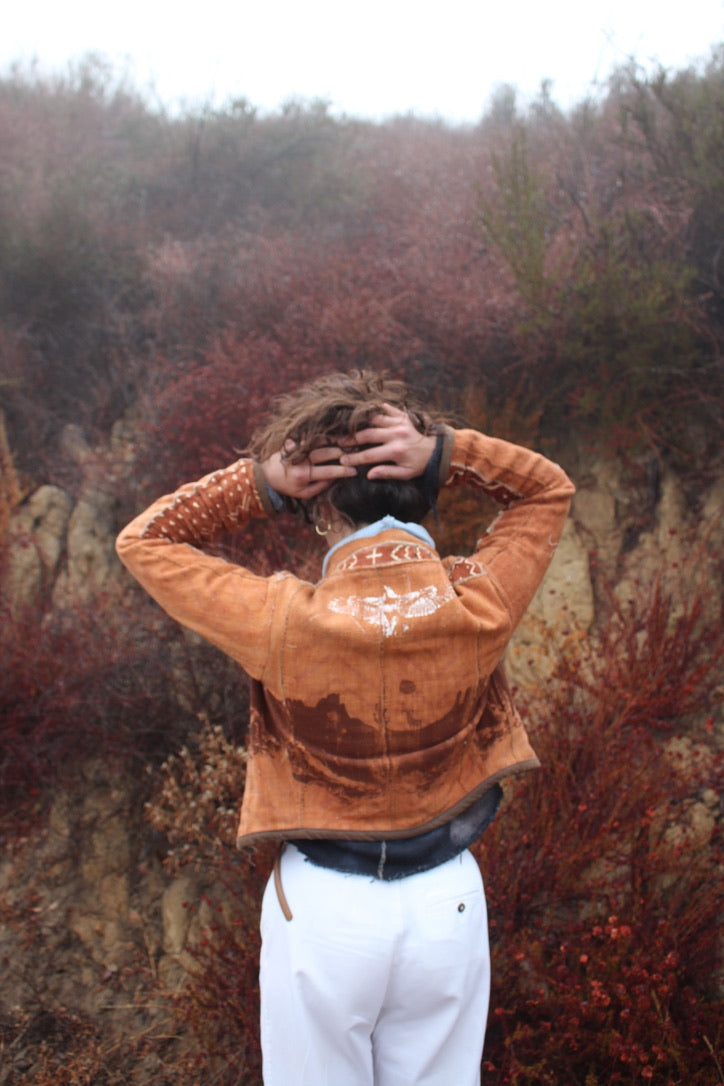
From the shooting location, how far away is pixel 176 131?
8.93m

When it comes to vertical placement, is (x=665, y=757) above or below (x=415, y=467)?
below

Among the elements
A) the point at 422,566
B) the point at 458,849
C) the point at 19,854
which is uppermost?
the point at 422,566

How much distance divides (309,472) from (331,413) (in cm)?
12

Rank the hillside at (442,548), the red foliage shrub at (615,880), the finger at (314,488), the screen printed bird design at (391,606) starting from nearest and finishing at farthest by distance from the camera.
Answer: the screen printed bird design at (391,606) → the finger at (314,488) → the red foliage shrub at (615,880) → the hillside at (442,548)

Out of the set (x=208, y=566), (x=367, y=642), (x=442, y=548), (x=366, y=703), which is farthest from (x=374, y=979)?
(x=442, y=548)

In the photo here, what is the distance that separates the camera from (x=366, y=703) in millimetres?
1327

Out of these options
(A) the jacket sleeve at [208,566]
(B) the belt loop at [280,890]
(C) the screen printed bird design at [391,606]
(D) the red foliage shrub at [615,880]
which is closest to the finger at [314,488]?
(A) the jacket sleeve at [208,566]

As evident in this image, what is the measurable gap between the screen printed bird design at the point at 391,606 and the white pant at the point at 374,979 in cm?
52

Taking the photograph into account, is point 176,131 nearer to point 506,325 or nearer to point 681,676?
point 506,325

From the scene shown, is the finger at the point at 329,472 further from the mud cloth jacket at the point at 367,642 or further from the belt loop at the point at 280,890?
the belt loop at the point at 280,890

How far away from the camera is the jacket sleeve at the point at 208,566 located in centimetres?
133

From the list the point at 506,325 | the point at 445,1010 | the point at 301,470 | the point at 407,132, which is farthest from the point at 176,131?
the point at 445,1010

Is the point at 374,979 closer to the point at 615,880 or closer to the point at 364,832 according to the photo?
the point at 364,832

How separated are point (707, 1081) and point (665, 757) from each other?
1.29 metres
